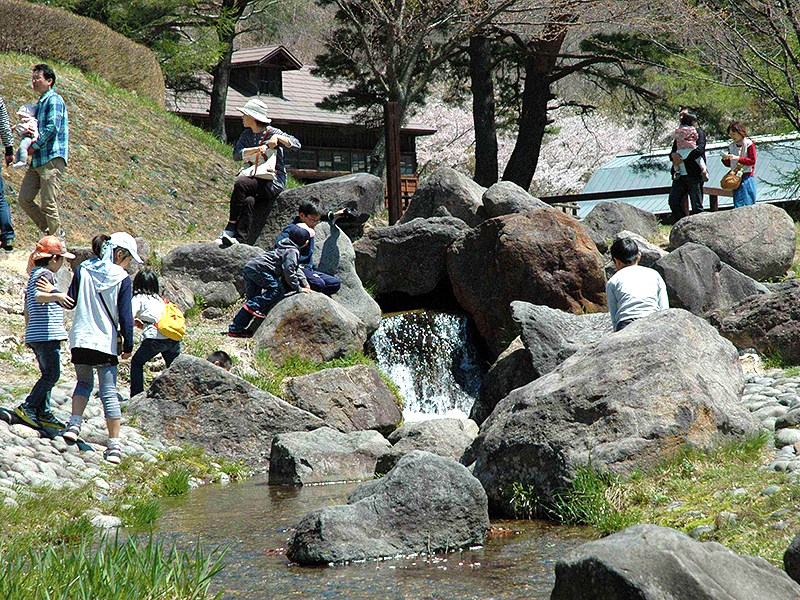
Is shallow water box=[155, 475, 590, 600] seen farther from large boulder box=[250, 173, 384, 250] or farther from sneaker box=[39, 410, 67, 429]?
large boulder box=[250, 173, 384, 250]

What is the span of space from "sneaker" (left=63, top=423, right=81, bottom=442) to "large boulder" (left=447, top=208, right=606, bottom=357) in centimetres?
688

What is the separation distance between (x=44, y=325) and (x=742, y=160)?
11998 mm

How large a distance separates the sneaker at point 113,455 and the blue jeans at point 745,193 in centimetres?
1221

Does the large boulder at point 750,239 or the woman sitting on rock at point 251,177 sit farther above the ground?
the woman sitting on rock at point 251,177

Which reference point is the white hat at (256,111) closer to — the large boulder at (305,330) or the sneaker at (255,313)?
the sneaker at (255,313)

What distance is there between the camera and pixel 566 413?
5727 millimetres

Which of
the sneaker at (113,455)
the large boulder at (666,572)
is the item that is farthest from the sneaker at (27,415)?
the large boulder at (666,572)

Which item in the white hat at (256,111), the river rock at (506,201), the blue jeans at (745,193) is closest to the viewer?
the white hat at (256,111)

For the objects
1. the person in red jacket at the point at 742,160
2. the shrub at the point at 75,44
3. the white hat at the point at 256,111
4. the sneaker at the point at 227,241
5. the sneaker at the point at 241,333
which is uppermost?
the shrub at the point at 75,44

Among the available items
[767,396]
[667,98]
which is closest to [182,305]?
[767,396]

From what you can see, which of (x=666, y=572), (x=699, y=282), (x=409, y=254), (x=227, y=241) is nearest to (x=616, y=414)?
(x=666, y=572)

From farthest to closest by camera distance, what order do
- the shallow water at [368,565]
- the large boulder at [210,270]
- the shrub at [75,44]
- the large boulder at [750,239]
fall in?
1. the shrub at [75,44]
2. the large boulder at [750,239]
3. the large boulder at [210,270]
4. the shallow water at [368,565]

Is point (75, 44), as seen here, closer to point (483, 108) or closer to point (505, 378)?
point (483, 108)

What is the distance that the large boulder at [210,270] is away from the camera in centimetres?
1300
